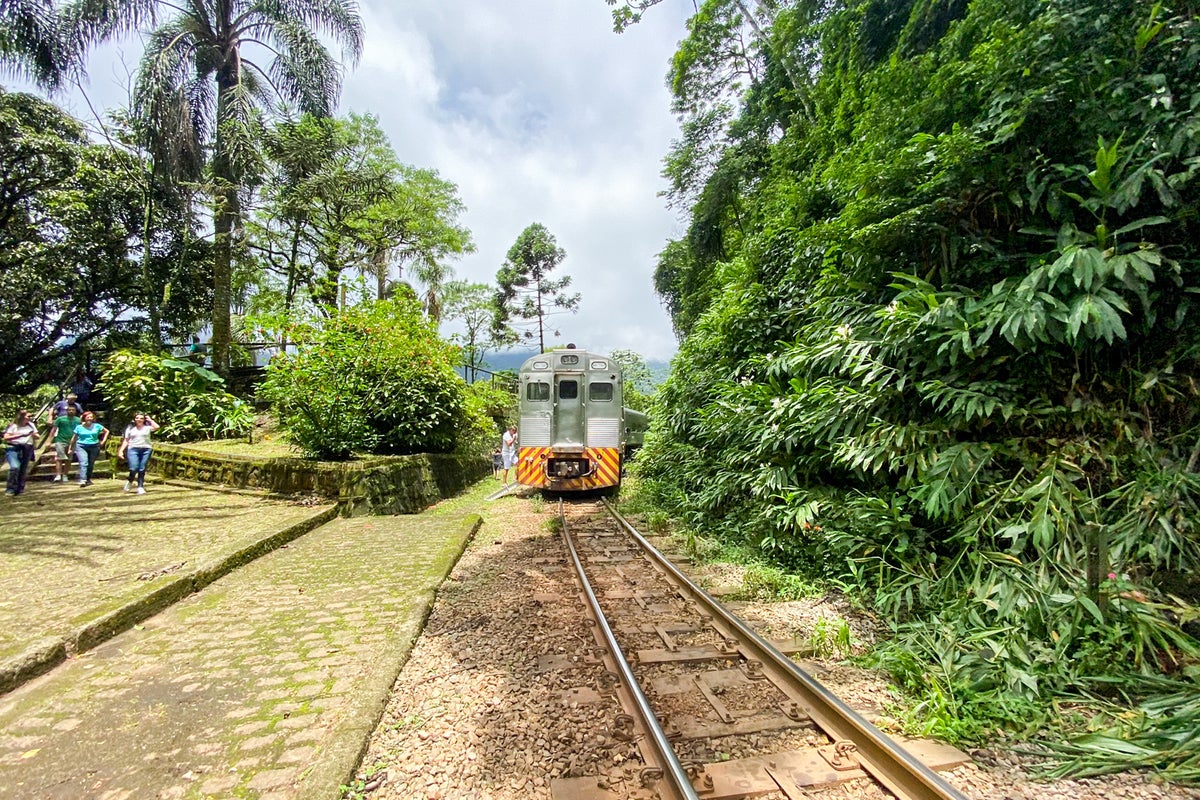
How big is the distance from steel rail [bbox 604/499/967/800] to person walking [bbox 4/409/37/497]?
1063cm

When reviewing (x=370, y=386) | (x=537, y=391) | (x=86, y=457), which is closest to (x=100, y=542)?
(x=370, y=386)

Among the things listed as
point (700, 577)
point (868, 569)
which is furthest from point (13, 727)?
point (868, 569)

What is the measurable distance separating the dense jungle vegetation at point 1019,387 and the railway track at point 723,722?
460 mm

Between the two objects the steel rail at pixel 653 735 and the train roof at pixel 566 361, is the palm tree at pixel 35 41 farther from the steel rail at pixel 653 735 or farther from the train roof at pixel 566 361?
the steel rail at pixel 653 735

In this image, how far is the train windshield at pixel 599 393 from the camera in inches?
393

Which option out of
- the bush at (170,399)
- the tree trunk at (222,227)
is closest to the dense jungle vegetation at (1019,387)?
the bush at (170,399)

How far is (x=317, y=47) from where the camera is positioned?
1338 cm

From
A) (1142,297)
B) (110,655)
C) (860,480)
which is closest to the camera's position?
(1142,297)

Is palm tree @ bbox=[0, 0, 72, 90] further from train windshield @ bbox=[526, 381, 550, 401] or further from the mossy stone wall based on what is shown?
train windshield @ bbox=[526, 381, 550, 401]

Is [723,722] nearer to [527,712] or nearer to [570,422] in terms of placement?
[527,712]

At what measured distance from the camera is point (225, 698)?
279 cm

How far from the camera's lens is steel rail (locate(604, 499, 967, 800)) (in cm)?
204

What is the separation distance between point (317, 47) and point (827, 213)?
46.6ft

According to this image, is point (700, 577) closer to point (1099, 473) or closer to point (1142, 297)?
point (1099, 473)
